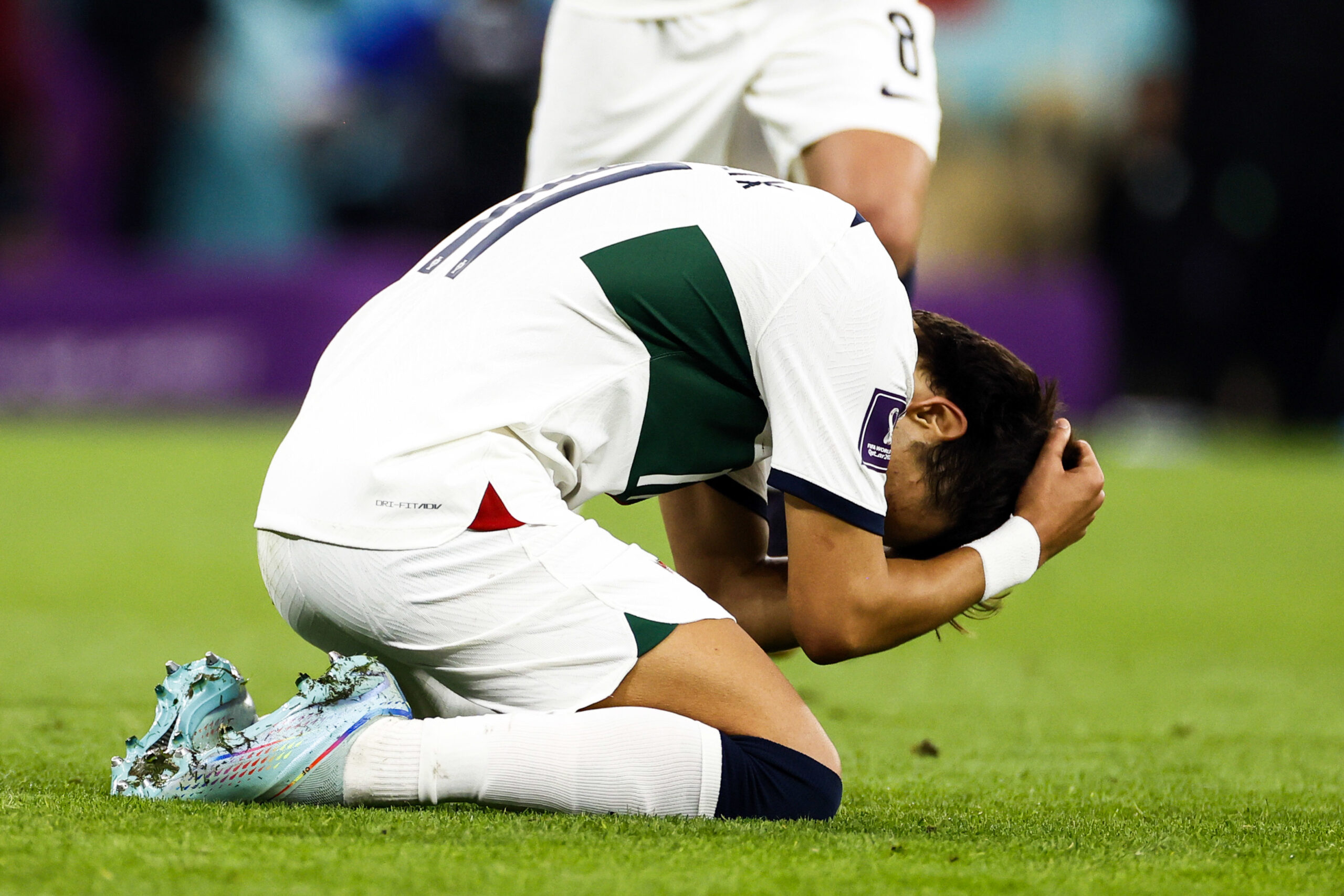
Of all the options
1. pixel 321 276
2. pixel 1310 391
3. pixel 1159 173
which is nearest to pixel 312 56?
pixel 321 276

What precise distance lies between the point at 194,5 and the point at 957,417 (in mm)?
10376

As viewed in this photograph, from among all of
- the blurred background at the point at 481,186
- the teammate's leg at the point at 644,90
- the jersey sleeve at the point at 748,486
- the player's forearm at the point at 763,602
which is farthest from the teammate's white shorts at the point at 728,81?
the blurred background at the point at 481,186

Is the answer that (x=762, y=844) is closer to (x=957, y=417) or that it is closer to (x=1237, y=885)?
(x=1237, y=885)

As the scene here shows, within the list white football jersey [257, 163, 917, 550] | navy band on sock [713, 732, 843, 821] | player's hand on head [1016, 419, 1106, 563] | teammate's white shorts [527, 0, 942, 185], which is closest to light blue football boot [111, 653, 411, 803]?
white football jersey [257, 163, 917, 550]

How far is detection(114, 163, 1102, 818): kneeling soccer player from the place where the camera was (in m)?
2.07

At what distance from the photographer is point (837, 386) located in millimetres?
2137

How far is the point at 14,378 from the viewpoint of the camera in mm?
10648

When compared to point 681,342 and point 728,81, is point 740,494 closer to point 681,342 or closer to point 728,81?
point 681,342

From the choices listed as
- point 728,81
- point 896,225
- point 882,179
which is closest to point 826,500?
point 896,225

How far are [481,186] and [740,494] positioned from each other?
8.85 meters

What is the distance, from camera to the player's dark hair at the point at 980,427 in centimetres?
232

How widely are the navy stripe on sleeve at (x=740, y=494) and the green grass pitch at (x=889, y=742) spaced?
1.49 ft

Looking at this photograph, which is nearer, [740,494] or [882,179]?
[740,494]

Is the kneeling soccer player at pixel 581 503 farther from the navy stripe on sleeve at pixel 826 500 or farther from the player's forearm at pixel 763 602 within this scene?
the player's forearm at pixel 763 602
